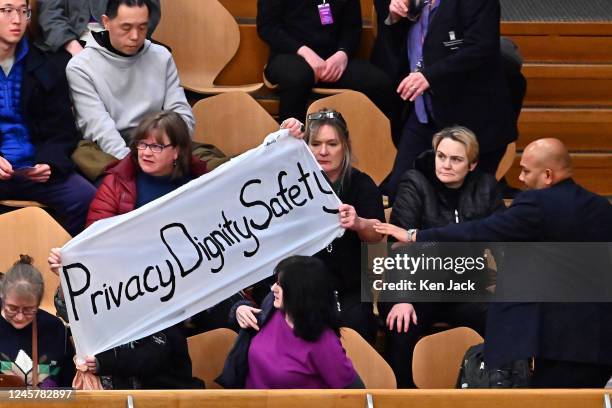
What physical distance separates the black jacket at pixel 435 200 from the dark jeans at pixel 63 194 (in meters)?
1.22

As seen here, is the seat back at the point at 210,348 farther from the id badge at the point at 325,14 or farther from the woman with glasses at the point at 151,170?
the id badge at the point at 325,14

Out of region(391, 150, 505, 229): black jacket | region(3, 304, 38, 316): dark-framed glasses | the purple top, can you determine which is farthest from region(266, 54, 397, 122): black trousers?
region(3, 304, 38, 316): dark-framed glasses

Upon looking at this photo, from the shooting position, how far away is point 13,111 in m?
5.93

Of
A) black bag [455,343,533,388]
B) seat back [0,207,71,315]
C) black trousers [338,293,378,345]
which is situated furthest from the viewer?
seat back [0,207,71,315]

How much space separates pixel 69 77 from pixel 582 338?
2382 millimetres

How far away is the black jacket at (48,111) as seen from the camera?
5.94 meters

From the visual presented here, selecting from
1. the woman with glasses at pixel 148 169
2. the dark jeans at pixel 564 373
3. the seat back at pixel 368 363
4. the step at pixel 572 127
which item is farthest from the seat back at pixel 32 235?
the step at pixel 572 127

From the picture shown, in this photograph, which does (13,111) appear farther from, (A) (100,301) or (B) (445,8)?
(B) (445,8)

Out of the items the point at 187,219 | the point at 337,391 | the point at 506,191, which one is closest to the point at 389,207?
the point at 506,191

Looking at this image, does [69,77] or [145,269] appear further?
[69,77]

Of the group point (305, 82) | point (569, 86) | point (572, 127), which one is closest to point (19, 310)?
point (305, 82)

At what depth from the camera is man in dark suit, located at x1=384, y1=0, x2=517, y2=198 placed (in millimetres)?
6285

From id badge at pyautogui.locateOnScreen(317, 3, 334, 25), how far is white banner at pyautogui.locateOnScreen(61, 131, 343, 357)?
1.44m

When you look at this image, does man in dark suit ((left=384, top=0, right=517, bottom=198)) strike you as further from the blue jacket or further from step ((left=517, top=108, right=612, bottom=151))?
the blue jacket
